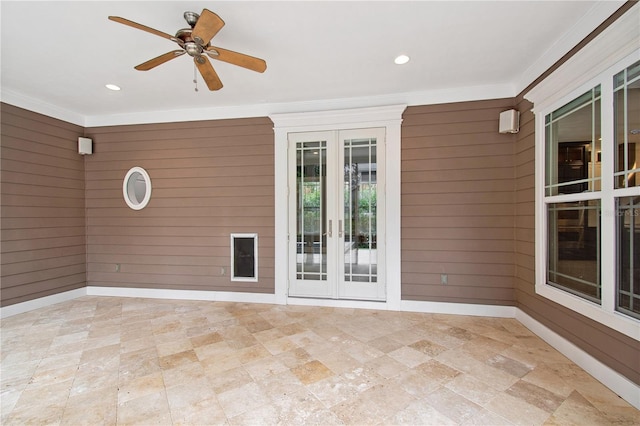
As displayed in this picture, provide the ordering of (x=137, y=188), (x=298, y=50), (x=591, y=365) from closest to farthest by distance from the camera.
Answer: (x=591, y=365) → (x=298, y=50) → (x=137, y=188)

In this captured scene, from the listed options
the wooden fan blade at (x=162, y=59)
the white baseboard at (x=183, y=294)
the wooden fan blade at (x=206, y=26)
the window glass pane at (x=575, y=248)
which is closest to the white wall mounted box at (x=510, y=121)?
the window glass pane at (x=575, y=248)

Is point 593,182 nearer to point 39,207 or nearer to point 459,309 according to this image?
point 459,309

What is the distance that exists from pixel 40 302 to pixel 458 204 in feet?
19.7

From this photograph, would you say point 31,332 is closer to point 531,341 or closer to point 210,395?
point 210,395

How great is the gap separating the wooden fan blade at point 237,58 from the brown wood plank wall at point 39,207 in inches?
140

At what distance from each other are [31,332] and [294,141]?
12.8 feet

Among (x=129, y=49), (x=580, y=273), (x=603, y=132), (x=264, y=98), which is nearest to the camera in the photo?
(x=603, y=132)

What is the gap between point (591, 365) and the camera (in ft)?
7.43

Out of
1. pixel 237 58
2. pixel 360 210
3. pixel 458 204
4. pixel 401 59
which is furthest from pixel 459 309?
pixel 237 58

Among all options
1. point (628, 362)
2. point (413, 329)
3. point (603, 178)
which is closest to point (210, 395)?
point (413, 329)

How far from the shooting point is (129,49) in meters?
2.75

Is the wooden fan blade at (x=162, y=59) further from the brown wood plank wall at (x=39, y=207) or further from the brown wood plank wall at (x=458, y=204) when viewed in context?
the brown wood plank wall at (x=39, y=207)

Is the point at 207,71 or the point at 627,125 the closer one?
the point at 627,125

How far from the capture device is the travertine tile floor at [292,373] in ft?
6.11
